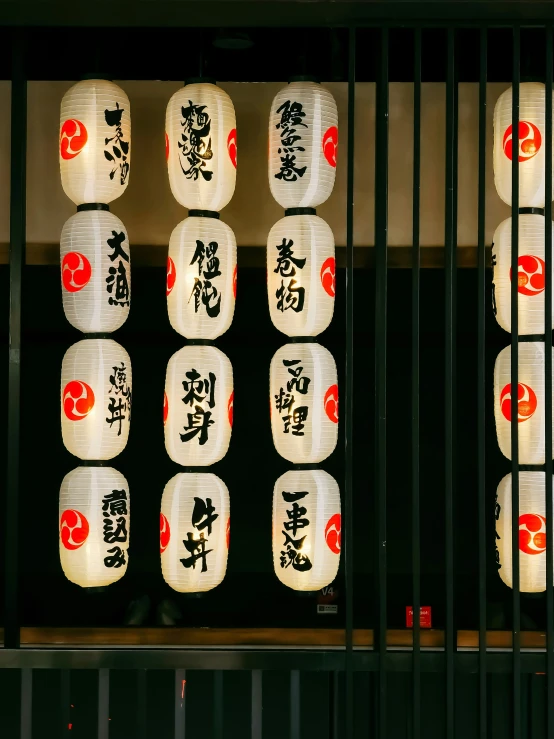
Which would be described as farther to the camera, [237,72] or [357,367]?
[357,367]

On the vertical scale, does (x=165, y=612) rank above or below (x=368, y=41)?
below

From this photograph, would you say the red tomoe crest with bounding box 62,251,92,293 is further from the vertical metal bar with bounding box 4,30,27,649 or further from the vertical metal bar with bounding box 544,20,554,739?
the vertical metal bar with bounding box 544,20,554,739

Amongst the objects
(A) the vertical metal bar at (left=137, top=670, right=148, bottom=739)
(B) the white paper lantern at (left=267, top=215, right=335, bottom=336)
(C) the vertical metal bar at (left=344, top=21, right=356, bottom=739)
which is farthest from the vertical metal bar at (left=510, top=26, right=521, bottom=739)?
(A) the vertical metal bar at (left=137, top=670, right=148, bottom=739)

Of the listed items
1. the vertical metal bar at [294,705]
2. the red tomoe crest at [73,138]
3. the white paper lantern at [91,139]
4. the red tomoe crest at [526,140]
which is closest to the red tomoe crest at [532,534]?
the vertical metal bar at [294,705]

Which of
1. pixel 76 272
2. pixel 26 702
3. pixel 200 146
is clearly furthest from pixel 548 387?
pixel 26 702

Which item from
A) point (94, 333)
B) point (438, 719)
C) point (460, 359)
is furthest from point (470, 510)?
point (94, 333)

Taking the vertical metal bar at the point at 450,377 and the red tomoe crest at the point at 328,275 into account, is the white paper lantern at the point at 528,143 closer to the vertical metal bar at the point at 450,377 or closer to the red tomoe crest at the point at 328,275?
the vertical metal bar at the point at 450,377

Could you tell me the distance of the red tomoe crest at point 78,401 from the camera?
3000 millimetres

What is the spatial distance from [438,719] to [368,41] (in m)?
2.65

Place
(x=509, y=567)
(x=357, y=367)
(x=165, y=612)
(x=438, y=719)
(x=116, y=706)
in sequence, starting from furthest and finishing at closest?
(x=357, y=367)
(x=165, y=612)
(x=116, y=706)
(x=438, y=719)
(x=509, y=567)

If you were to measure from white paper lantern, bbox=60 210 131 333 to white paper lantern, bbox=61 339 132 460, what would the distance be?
98mm

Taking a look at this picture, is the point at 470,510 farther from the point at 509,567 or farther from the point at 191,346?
the point at 191,346

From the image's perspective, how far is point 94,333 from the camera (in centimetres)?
306

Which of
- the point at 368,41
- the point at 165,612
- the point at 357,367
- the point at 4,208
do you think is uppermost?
the point at 368,41
